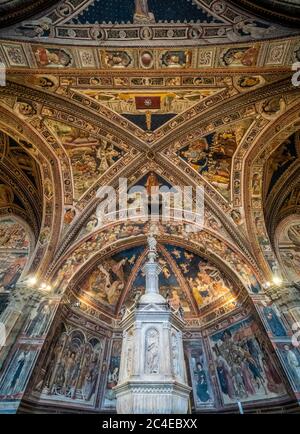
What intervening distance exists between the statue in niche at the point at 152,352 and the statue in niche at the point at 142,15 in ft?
25.7

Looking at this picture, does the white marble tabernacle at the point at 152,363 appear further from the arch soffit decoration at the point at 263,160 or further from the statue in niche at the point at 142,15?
the statue in niche at the point at 142,15

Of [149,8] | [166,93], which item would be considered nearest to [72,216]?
[166,93]

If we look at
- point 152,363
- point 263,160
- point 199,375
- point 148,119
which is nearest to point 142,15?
point 148,119

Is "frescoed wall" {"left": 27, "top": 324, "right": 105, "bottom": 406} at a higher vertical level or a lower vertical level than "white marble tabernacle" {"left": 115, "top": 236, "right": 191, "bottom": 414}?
higher

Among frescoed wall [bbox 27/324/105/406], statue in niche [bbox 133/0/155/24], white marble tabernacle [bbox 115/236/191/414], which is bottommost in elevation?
white marble tabernacle [bbox 115/236/191/414]

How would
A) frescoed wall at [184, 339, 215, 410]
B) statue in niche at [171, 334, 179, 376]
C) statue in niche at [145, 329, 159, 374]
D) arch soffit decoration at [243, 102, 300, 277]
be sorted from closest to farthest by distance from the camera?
1. statue in niche at [145, 329, 159, 374]
2. statue in niche at [171, 334, 179, 376]
3. arch soffit decoration at [243, 102, 300, 277]
4. frescoed wall at [184, 339, 215, 410]

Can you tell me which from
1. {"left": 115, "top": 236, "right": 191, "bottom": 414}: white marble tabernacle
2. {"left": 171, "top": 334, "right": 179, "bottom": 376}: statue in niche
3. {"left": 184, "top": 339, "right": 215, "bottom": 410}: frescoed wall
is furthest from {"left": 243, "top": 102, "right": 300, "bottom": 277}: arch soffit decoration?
{"left": 115, "top": 236, "right": 191, "bottom": 414}: white marble tabernacle

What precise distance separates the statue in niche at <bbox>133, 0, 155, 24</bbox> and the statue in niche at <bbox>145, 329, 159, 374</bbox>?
785 centimetres

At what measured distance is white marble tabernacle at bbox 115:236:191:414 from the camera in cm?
450

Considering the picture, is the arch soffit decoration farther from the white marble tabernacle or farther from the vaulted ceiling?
the white marble tabernacle

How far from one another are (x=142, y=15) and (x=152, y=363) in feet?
28.0

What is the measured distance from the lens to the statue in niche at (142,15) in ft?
23.1

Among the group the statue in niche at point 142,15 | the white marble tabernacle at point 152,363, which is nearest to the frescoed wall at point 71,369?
the white marble tabernacle at point 152,363
